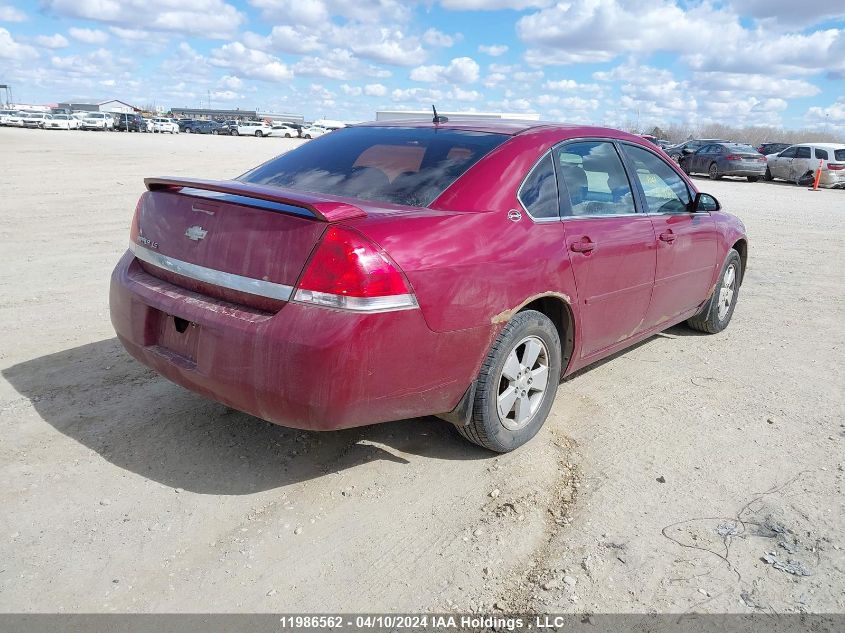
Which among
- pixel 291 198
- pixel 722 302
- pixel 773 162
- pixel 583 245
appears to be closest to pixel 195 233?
pixel 291 198

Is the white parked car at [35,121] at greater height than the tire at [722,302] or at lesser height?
greater

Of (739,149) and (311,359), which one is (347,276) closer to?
(311,359)

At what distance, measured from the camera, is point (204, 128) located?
61.2 m

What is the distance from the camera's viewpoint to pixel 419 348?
2.83 m

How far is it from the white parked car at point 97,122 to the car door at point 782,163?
5061cm

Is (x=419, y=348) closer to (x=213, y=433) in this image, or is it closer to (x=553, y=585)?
(x=553, y=585)

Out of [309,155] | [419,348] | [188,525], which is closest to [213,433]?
[188,525]

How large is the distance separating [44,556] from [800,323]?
6184 millimetres

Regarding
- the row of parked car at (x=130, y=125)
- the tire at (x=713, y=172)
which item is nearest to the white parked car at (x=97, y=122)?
the row of parked car at (x=130, y=125)

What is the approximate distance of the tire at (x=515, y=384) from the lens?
3.20 m

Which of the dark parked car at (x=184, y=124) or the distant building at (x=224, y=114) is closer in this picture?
the dark parked car at (x=184, y=124)

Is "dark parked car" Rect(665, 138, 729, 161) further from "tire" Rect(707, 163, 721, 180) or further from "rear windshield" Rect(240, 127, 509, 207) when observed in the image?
"rear windshield" Rect(240, 127, 509, 207)

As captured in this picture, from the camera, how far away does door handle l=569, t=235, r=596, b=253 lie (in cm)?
356

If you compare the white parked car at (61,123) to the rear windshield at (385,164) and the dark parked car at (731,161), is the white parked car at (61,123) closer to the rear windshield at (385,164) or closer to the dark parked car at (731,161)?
the dark parked car at (731,161)
